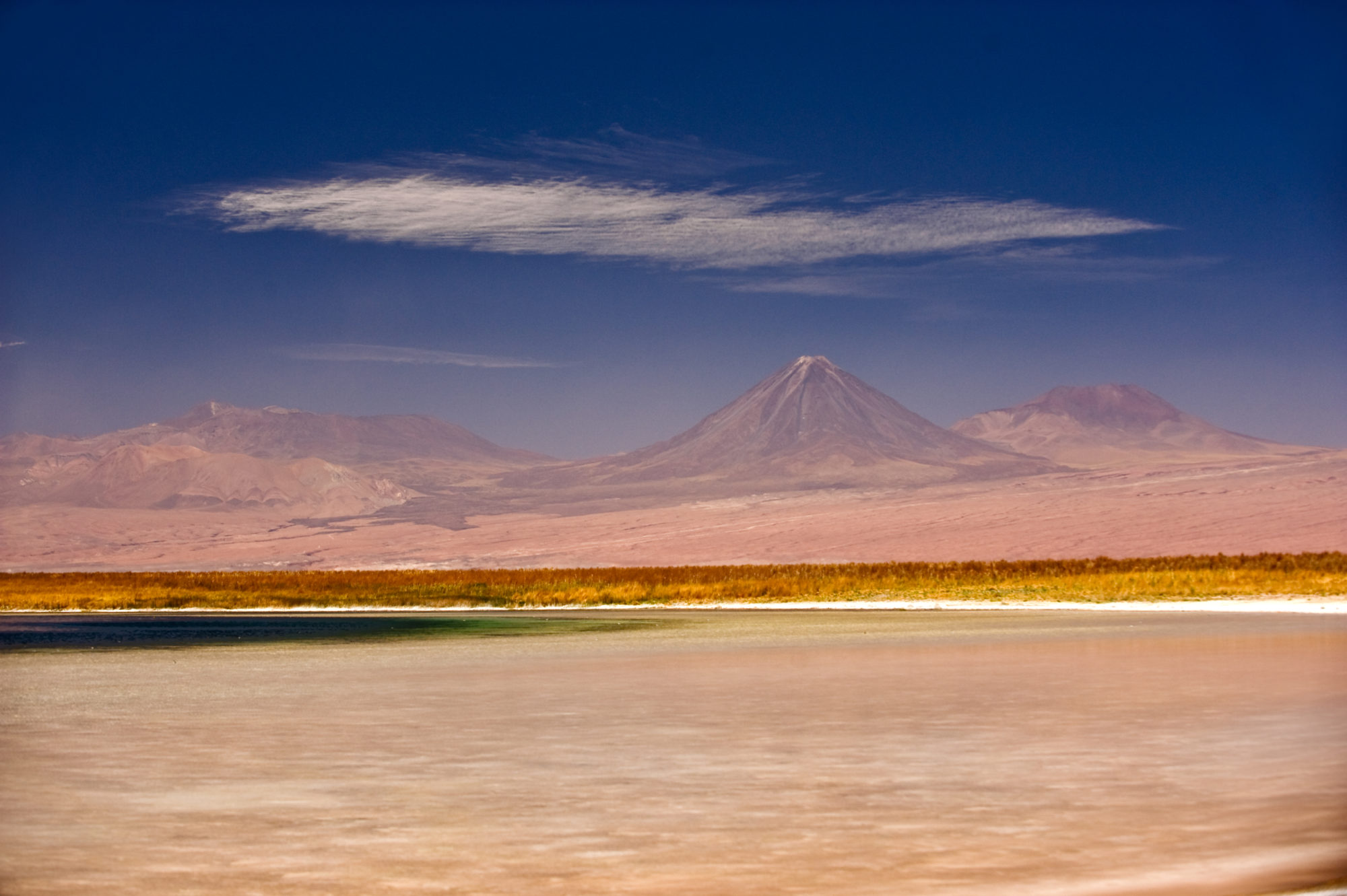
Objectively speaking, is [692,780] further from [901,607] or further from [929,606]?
[901,607]

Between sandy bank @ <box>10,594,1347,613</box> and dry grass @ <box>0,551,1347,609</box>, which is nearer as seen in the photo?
sandy bank @ <box>10,594,1347,613</box>

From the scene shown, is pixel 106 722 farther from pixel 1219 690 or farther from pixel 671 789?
pixel 1219 690

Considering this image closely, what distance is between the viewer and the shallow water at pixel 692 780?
859cm

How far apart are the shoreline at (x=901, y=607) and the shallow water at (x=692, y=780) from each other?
2089 centimetres

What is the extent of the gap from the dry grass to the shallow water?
106 ft

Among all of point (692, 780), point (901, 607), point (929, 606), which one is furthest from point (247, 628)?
point (692, 780)

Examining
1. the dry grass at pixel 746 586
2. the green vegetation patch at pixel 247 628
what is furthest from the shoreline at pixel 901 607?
the green vegetation patch at pixel 247 628

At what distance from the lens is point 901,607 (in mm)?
50594

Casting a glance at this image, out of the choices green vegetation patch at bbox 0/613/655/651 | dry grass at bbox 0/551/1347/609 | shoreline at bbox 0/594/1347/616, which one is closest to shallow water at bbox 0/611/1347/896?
green vegetation patch at bbox 0/613/655/651

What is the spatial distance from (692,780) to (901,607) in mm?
39600

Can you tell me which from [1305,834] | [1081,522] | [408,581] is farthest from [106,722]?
[1081,522]

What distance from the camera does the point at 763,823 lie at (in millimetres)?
9930

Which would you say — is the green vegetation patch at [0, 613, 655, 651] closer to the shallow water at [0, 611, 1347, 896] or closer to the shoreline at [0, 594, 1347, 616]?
the shoreline at [0, 594, 1347, 616]

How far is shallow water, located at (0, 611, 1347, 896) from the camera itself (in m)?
8.59
